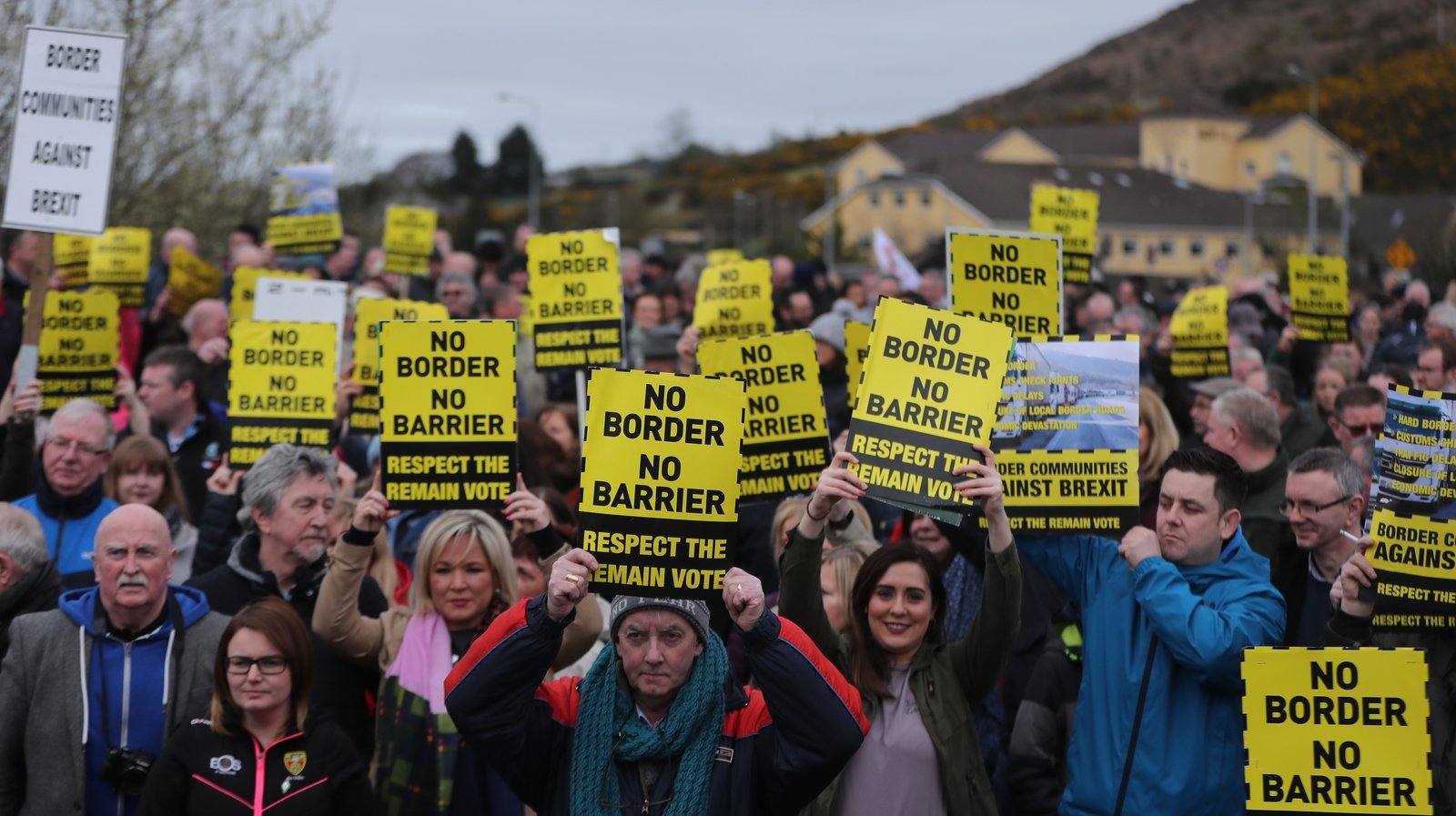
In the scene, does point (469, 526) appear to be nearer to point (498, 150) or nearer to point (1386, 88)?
point (1386, 88)

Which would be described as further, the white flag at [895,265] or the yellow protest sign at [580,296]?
the white flag at [895,265]

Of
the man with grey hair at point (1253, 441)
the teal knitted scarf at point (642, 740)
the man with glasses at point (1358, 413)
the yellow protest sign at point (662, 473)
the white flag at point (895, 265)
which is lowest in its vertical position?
the teal knitted scarf at point (642, 740)

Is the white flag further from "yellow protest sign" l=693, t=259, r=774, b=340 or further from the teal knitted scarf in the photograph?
the teal knitted scarf

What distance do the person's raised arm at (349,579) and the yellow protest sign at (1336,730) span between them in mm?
3149

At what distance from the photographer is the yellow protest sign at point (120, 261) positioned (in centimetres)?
1344

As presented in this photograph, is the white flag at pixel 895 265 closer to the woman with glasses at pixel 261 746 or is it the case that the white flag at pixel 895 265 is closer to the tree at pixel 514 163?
the woman with glasses at pixel 261 746

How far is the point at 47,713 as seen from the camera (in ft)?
19.6

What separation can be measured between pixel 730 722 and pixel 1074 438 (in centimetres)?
205

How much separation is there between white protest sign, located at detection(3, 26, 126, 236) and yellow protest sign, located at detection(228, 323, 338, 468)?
986 mm

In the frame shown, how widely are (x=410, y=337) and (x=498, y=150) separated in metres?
113

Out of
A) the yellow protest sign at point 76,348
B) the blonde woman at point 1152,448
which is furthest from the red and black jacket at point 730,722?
the yellow protest sign at point 76,348

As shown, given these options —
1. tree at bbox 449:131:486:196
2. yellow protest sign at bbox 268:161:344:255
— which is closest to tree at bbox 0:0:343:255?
yellow protest sign at bbox 268:161:344:255

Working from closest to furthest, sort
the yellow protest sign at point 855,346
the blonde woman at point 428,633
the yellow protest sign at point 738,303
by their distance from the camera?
1. the blonde woman at point 428,633
2. the yellow protest sign at point 855,346
3. the yellow protest sign at point 738,303

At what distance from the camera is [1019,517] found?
6.41m
